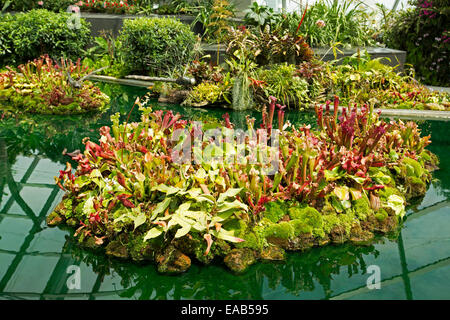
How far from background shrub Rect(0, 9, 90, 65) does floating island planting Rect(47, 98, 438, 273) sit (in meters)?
7.78

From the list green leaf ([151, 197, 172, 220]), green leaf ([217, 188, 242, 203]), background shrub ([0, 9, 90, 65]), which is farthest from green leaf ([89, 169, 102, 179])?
background shrub ([0, 9, 90, 65])

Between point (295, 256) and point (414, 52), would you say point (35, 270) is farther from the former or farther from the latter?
point (414, 52)

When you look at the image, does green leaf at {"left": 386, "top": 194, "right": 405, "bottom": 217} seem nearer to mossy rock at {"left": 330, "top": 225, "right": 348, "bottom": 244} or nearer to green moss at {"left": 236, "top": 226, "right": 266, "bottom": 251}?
mossy rock at {"left": 330, "top": 225, "right": 348, "bottom": 244}

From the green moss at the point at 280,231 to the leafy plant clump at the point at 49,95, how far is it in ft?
16.2

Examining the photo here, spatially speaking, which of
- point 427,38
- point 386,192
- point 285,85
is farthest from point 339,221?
point 427,38

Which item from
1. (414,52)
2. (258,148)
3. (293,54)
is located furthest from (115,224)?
(414,52)

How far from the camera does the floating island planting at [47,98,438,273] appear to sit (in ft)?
10.1

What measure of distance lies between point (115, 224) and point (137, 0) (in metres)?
12.7

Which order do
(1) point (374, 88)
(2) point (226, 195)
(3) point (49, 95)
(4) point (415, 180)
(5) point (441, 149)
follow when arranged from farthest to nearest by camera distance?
(1) point (374, 88) → (3) point (49, 95) → (5) point (441, 149) → (4) point (415, 180) → (2) point (226, 195)

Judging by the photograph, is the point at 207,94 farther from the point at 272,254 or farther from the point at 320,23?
the point at 272,254

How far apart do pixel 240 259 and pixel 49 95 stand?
5.33 meters

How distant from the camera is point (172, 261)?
9.71 feet

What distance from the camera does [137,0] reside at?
46.9 feet

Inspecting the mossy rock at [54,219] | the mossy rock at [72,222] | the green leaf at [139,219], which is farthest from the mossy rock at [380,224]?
the mossy rock at [54,219]
